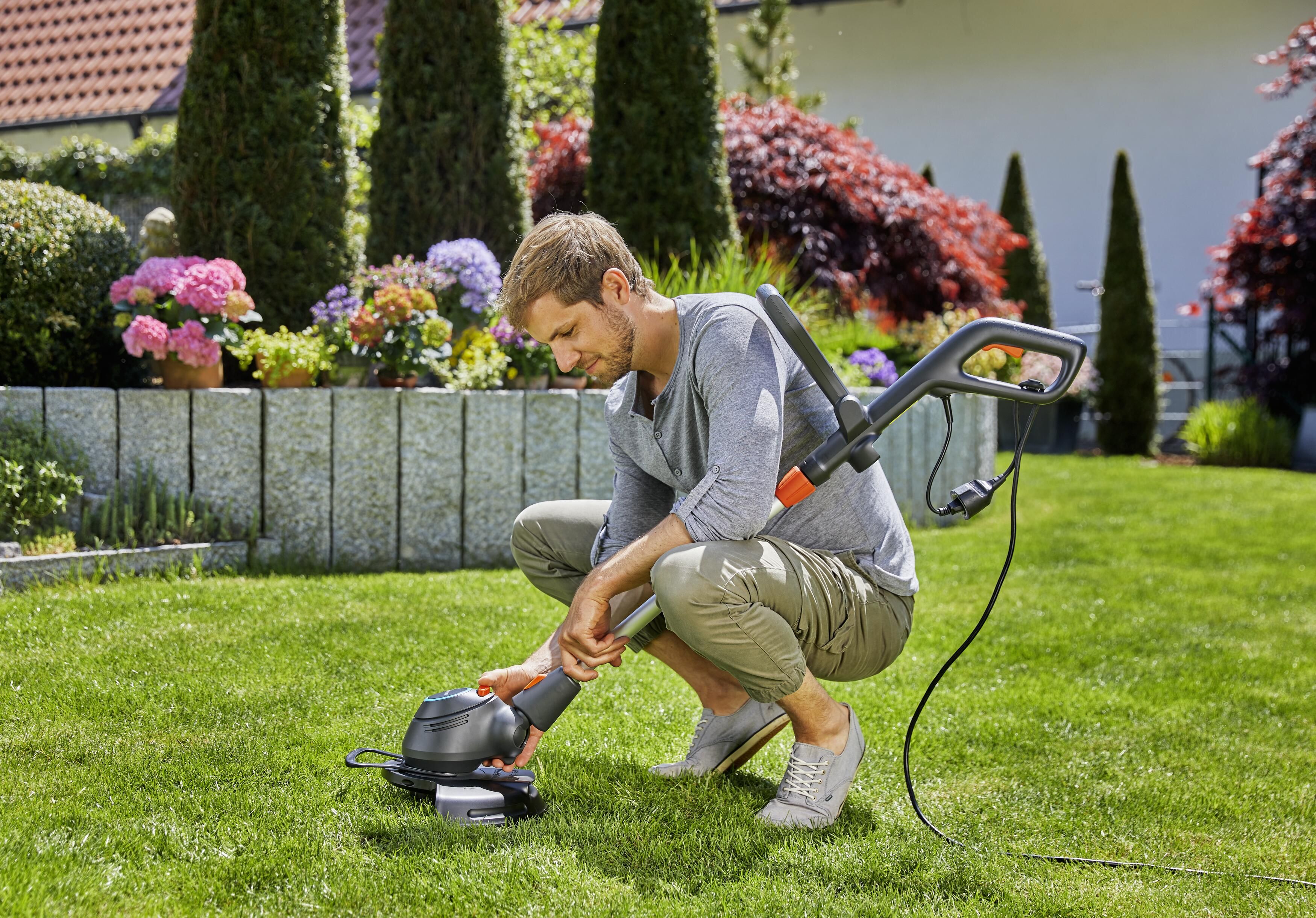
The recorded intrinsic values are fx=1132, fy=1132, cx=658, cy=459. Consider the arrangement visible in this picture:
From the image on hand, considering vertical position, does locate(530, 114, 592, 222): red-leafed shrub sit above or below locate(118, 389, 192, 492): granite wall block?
above

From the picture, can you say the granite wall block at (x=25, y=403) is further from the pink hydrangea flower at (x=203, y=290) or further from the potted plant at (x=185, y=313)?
the pink hydrangea flower at (x=203, y=290)

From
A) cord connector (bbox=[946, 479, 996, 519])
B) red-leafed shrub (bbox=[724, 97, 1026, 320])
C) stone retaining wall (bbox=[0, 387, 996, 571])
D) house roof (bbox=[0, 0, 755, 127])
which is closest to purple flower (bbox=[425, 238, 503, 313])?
stone retaining wall (bbox=[0, 387, 996, 571])

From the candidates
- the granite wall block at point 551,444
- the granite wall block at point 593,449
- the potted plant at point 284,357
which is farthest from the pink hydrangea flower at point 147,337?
the granite wall block at point 593,449

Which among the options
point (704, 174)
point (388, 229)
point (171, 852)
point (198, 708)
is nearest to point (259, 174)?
point (388, 229)

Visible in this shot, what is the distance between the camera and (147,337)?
174 inches

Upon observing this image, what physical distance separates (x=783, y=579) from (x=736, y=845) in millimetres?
507

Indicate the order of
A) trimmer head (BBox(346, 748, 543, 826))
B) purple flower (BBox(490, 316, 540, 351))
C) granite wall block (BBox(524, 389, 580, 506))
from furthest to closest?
purple flower (BBox(490, 316, 540, 351)) → granite wall block (BBox(524, 389, 580, 506)) → trimmer head (BBox(346, 748, 543, 826))

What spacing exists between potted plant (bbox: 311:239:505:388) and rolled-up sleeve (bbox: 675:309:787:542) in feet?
9.37

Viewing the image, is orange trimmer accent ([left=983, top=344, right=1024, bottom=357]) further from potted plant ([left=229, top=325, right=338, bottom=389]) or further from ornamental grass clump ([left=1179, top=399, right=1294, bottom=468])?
ornamental grass clump ([left=1179, top=399, right=1294, bottom=468])

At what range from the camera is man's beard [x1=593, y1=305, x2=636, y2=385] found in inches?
87.0

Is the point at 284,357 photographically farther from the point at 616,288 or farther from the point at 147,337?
the point at 616,288

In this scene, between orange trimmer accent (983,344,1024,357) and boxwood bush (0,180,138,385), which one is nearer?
orange trimmer accent (983,344,1024,357)

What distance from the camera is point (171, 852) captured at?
1973 mm

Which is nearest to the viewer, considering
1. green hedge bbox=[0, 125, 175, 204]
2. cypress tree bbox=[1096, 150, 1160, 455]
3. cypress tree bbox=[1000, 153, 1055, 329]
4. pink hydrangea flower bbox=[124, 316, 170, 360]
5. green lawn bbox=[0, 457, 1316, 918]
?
green lawn bbox=[0, 457, 1316, 918]
